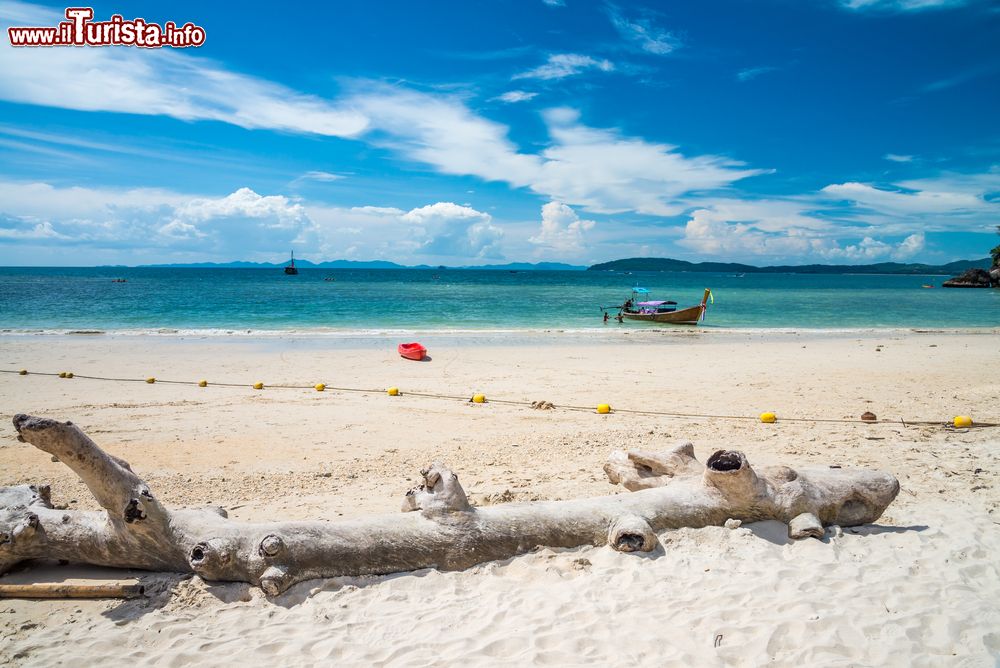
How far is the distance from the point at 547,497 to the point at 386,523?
5.93 ft

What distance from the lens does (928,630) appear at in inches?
131

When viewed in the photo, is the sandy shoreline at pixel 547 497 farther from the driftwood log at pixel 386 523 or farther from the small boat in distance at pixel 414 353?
the small boat in distance at pixel 414 353

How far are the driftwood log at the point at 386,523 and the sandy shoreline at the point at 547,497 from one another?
142 millimetres

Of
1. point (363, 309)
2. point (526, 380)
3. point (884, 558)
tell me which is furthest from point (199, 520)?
point (363, 309)

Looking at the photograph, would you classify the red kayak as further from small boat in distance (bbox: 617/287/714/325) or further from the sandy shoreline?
small boat in distance (bbox: 617/287/714/325)

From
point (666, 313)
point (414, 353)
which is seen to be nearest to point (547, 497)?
point (414, 353)

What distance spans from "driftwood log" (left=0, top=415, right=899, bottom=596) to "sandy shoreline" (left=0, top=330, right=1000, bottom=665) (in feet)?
0.46

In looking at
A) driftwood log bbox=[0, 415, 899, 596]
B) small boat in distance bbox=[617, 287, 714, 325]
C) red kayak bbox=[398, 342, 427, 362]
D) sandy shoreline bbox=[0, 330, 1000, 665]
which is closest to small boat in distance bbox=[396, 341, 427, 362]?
red kayak bbox=[398, 342, 427, 362]

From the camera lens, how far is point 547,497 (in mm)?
5355

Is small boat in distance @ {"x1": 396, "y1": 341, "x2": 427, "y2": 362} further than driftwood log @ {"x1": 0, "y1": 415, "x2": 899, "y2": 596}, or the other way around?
small boat in distance @ {"x1": 396, "y1": 341, "x2": 427, "y2": 362}

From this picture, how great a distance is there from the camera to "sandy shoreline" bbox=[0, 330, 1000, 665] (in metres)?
3.26

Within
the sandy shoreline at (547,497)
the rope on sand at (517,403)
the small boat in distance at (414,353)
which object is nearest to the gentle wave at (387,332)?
the small boat in distance at (414,353)

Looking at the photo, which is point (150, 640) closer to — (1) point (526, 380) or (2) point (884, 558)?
(2) point (884, 558)

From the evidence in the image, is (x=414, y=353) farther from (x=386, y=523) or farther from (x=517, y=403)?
(x=386, y=523)
